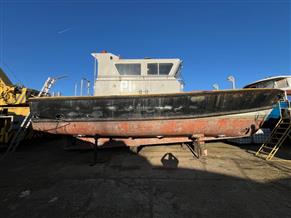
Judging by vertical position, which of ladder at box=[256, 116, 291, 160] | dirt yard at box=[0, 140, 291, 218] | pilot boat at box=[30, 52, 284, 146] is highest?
pilot boat at box=[30, 52, 284, 146]

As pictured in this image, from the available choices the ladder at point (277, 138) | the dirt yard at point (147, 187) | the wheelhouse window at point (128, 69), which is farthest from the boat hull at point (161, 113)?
the wheelhouse window at point (128, 69)

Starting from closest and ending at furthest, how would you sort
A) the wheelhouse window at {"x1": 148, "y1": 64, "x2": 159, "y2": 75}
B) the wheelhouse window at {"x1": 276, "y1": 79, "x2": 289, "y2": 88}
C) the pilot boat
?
the pilot boat → the wheelhouse window at {"x1": 148, "y1": 64, "x2": 159, "y2": 75} → the wheelhouse window at {"x1": 276, "y1": 79, "x2": 289, "y2": 88}

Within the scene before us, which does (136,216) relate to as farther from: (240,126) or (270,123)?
(270,123)

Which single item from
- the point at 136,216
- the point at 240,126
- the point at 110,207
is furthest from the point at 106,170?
the point at 240,126

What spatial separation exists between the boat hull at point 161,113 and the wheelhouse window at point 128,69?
1.57 m

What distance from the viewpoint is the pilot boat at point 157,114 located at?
5340mm

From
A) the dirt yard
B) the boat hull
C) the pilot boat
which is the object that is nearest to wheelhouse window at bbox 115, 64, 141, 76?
the pilot boat

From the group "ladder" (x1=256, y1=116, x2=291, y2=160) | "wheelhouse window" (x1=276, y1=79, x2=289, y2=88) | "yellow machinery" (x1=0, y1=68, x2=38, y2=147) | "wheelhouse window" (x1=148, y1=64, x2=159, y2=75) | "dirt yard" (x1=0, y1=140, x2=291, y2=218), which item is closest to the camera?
"dirt yard" (x1=0, y1=140, x2=291, y2=218)

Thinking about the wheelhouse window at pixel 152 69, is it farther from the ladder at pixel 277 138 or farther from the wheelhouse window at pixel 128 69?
the ladder at pixel 277 138

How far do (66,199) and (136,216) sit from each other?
1.31 m

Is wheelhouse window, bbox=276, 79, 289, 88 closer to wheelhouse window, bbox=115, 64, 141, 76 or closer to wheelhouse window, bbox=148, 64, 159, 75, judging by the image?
wheelhouse window, bbox=148, 64, 159, 75

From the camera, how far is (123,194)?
3.26m

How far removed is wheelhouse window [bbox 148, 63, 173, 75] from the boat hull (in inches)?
A: 62.9

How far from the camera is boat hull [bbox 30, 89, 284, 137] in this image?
5340mm
